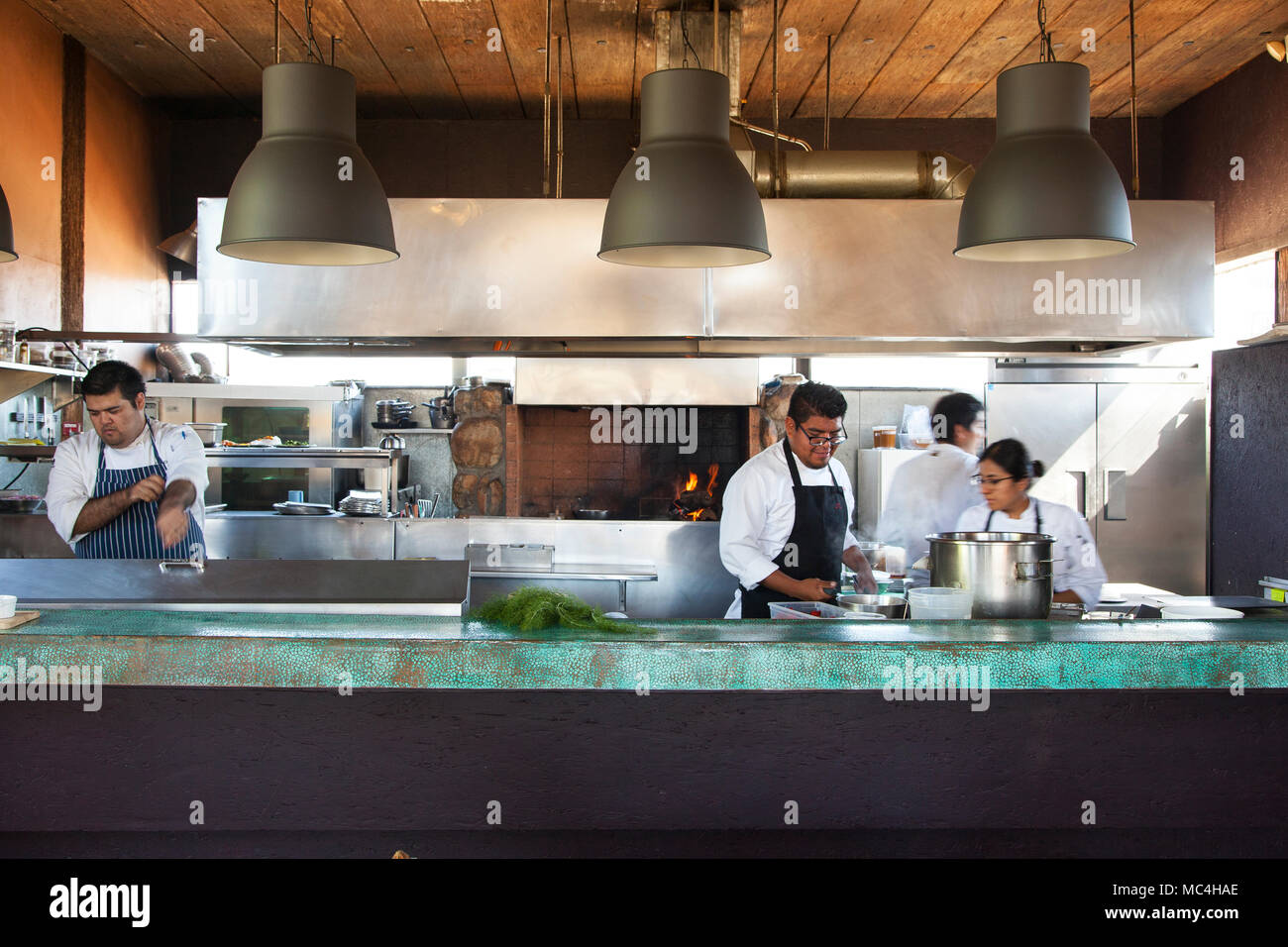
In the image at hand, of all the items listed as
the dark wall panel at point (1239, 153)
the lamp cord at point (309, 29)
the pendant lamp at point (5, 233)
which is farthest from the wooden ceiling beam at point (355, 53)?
the dark wall panel at point (1239, 153)

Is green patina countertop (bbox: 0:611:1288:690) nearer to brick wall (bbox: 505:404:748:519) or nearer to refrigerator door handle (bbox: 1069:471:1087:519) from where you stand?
refrigerator door handle (bbox: 1069:471:1087:519)

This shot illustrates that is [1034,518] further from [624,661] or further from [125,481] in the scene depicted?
[125,481]

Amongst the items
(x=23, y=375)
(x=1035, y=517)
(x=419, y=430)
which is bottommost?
(x=1035, y=517)

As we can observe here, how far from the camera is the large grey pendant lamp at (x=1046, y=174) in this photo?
241 cm

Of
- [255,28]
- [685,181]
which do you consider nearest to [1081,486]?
[685,181]

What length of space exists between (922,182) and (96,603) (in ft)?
11.3

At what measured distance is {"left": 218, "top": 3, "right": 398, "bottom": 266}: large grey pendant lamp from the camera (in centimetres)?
242

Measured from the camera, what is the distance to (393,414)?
6.43 m

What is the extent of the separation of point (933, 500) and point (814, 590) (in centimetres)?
118

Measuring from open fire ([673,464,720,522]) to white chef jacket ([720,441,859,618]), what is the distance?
2.13 m

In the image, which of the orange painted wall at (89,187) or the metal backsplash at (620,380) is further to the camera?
the metal backsplash at (620,380)

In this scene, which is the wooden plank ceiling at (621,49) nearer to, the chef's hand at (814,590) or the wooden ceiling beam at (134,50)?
the wooden ceiling beam at (134,50)

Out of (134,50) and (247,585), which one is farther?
(134,50)

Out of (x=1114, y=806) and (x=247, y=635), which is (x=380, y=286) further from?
(x=1114, y=806)
